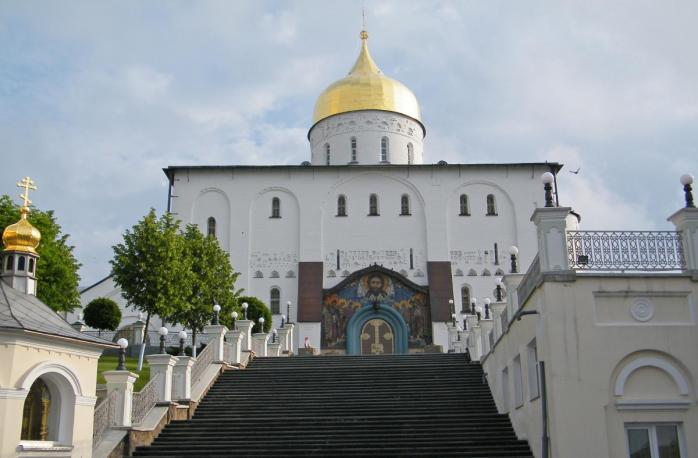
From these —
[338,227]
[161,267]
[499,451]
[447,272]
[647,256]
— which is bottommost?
[499,451]

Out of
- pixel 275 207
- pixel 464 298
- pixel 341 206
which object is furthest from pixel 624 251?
pixel 275 207

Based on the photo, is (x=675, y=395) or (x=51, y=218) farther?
(x=51, y=218)

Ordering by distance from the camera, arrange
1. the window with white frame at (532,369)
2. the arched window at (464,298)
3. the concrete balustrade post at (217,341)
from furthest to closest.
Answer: the arched window at (464,298)
the concrete balustrade post at (217,341)
the window with white frame at (532,369)

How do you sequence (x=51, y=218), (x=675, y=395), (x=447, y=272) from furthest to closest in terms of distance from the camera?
1. (x=447, y=272)
2. (x=51, y=218)
3. (x=675, y=395)

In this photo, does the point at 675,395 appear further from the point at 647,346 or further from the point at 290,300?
the point at 290,300

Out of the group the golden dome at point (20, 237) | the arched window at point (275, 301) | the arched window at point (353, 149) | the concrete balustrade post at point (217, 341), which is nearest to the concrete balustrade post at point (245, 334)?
the concrete balustrade post at point (217, 341)

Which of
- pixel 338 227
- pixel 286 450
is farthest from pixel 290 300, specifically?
pixel 286 450

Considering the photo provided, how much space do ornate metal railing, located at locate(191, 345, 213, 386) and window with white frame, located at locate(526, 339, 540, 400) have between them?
8501 mm

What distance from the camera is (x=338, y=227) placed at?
4222 cm

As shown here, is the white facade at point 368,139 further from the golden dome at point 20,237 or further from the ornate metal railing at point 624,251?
the ornate metal railing at point 624,251

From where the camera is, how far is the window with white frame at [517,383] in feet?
54.5

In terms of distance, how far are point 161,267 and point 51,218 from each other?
20.7ft

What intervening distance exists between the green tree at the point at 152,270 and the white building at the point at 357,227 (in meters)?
11.4

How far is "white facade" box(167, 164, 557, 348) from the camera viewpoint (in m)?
41.3
